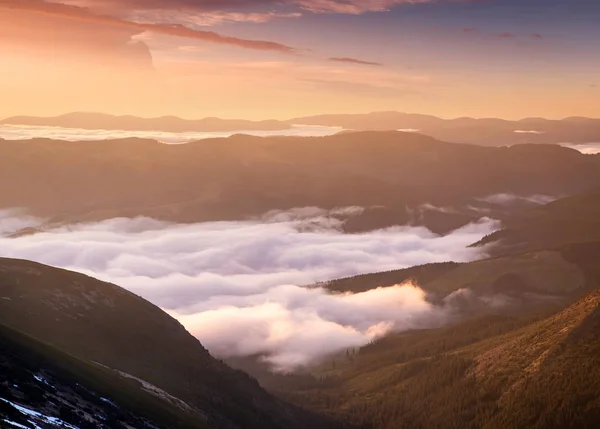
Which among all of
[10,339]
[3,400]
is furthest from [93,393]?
[3,400]

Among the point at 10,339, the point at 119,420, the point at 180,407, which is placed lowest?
the point at 180,407

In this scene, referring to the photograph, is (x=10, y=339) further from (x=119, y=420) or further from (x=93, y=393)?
(x=119, y=420)

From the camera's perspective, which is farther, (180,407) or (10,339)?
(180,407)

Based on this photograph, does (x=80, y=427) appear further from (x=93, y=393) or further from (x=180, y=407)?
(x=180, y=407)

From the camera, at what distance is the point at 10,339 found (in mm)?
147750

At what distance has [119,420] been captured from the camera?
13862 centimetres

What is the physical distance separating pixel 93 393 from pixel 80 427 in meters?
40.7

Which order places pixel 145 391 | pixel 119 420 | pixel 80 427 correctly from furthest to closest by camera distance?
pixel 145 391 → pixel 119 420 → pixel 80 427

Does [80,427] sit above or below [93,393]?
above

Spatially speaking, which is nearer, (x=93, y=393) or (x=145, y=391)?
(x=93, y=393)

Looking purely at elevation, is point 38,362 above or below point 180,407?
above

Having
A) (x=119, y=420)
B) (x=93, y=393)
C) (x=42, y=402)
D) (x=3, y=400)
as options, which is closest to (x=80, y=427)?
(x=42, y=402)

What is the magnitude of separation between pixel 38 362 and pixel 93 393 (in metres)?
15.1

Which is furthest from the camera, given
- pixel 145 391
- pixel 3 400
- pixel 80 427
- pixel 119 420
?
pixel 145 391
